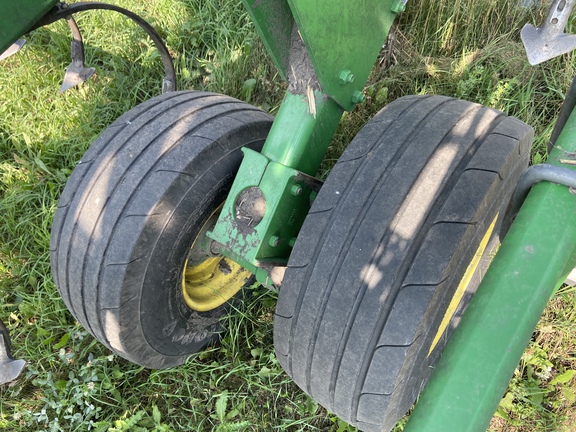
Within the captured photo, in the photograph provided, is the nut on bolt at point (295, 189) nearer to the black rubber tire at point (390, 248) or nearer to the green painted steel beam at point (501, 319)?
the black rubber tire at point (390, 248)

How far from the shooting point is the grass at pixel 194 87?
7.53 feet

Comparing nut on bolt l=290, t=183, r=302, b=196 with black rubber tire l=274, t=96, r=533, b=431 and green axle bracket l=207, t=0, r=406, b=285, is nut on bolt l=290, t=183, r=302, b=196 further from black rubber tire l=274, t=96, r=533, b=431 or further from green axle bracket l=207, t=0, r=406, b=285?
black rubber tire l=274, t=96, r=533, b=431

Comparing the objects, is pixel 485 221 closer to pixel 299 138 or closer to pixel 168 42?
pixel 299 138

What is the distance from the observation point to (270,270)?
1.90 metres

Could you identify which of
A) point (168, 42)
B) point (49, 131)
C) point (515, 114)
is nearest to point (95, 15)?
point (168, 42)

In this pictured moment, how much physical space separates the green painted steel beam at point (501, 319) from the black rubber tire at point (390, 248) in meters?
0.53

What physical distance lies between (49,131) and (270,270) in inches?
80.8

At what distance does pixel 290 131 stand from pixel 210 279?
91cm

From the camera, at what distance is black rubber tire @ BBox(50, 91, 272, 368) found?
1865mm

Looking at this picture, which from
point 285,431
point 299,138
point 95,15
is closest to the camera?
point 299,138

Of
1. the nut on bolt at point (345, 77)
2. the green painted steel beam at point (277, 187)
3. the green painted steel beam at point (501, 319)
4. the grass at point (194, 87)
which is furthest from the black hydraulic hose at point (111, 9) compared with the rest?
the green painted steel beam at point (501, 319)

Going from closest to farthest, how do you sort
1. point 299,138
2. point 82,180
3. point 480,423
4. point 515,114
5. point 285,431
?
point 480,423 → point 299,138 → point 82,180 → point 285,431 → point 515,114

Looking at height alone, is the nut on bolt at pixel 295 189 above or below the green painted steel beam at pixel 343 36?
below

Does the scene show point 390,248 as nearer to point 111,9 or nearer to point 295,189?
point 295,189
